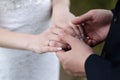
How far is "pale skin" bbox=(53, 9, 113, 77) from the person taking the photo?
978 millimetres

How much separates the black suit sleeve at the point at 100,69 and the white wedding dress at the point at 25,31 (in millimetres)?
449

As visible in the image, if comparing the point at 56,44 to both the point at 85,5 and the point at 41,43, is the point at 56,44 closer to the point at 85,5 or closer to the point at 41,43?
the point at 41,43

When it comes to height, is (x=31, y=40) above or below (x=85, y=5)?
above

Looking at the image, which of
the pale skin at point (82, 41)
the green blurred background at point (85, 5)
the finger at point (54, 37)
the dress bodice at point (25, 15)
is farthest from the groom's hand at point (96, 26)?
the green blurred background at point (85, 5)

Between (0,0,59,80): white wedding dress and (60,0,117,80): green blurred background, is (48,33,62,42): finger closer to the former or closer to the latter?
(0,0,59,80): white wedding dress

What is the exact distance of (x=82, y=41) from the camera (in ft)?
3.48

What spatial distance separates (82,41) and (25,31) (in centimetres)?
36

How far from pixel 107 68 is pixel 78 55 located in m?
0.12

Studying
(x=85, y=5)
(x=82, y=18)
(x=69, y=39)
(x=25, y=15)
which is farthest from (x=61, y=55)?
(x=85, y=5)

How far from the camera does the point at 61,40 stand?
1124 millimetres

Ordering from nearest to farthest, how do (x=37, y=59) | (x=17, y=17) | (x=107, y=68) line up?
(x=107, y=68) < (x=17, y=17) < (x=37, y=59)

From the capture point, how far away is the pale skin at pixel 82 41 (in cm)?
98

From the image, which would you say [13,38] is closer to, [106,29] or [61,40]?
[61,40]

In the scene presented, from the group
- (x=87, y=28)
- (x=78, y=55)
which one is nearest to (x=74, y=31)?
(x=87, y=28)
